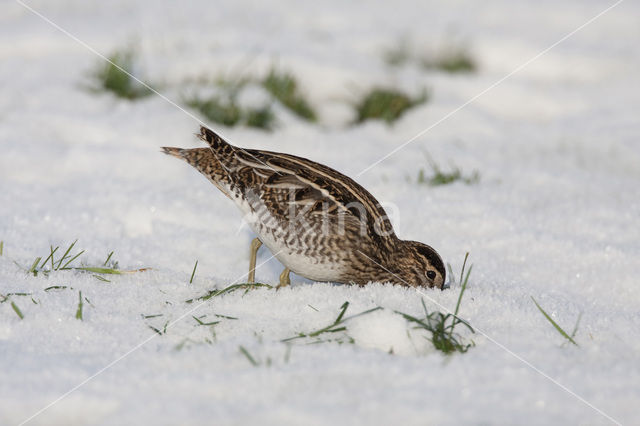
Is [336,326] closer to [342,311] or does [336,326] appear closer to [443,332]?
[342,311]

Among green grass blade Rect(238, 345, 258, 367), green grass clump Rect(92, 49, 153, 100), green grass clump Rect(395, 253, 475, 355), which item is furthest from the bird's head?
green grass clump Rect(92, 49, 153, 100)

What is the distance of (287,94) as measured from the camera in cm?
827

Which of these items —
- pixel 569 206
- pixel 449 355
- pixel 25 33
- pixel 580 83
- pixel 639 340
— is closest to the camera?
pixel 449 355

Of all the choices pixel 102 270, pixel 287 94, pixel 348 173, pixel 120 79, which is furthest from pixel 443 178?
pixel 120 79

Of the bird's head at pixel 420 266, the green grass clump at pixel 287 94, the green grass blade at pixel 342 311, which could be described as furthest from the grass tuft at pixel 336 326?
the green grass clump at pixel 287 94

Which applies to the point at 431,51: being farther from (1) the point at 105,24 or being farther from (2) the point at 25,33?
(2) the point at 25,33

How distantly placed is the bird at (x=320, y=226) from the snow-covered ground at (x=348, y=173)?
20 cm

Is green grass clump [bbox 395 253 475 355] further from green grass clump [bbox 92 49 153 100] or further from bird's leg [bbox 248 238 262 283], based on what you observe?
green grass clump [bbox 92 49 153 100]

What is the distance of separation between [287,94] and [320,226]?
161 inches

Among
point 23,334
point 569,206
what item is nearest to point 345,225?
point 23,334

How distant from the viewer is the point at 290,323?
3.84 meters

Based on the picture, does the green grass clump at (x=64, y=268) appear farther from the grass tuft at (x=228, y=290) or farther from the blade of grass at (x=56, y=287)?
the grass tuft at (x=228, y=290)

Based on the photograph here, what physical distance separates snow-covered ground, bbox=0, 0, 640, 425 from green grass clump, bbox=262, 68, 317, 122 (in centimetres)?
23

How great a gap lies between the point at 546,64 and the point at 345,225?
6644 mm
